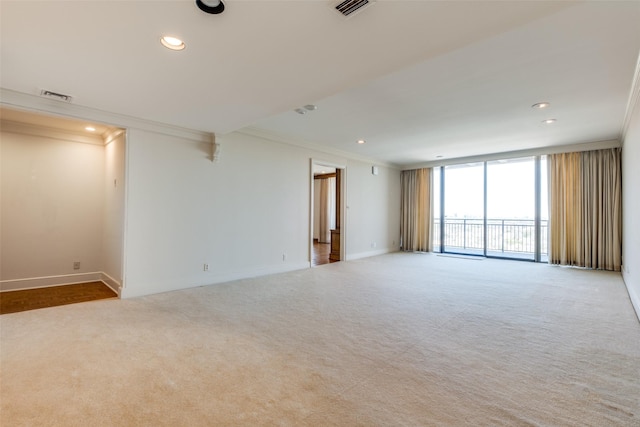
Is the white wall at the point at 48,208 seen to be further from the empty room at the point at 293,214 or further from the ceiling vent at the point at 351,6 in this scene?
the ceiling vent at the point at 351,6

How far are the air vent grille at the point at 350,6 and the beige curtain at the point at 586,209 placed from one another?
6666 mm

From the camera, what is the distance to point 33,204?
454cm

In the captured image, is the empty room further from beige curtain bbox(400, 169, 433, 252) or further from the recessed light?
beige curtain bbox(400, 169, 433, 252)

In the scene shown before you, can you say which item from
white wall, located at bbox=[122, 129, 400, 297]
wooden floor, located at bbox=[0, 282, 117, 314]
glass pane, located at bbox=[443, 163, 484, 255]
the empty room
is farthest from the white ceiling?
glass pane, located at bbox=[443, 163, 484, 255]

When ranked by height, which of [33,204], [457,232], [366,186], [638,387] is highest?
[366,186]

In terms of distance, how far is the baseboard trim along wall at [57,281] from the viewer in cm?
434

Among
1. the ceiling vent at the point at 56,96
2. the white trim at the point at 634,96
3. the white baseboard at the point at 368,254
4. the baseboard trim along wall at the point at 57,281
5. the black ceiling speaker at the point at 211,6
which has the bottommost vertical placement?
the baseboard trim along wall at the point at 57,281

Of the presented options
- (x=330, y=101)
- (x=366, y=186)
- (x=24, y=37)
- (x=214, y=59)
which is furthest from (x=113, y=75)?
(x=366, y=186)

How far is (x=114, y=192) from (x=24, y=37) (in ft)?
9.06

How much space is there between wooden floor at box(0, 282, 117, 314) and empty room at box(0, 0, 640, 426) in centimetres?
4

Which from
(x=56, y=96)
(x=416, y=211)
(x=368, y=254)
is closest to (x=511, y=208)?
(x=416, y=211)

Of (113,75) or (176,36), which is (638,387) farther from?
(113,75)

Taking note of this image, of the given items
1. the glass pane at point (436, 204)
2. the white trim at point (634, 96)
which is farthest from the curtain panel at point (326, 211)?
the white trim at point (634, 96)

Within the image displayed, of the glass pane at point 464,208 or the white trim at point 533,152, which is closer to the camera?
the white trim at point 533,152
